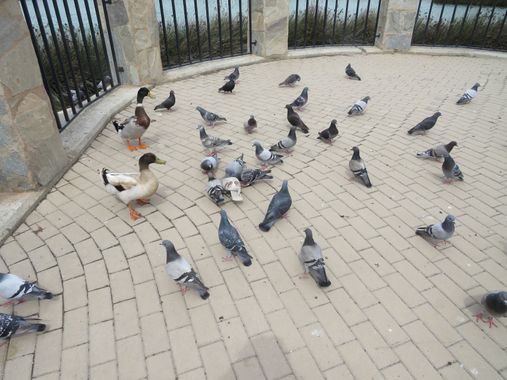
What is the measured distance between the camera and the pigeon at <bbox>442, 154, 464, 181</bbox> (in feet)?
17.9

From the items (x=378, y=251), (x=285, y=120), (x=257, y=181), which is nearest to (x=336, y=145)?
(x=285, y=120)

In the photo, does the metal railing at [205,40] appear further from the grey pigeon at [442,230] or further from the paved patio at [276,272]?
the grey pigeon at [442,230]

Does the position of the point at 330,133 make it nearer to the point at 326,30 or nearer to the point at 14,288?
the point at 14,288

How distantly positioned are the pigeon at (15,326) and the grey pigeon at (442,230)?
423 centimetres

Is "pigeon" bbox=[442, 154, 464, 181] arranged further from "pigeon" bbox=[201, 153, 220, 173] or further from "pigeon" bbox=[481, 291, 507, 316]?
"pigeon" bbox=[201, 153, 220, 173]

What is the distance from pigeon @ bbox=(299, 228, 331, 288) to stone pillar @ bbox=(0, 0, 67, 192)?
12.2 ft

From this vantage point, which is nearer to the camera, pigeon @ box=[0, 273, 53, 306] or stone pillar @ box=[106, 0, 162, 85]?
pigeon @ box=[0, 273, 53, 306]

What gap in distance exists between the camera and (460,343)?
3332 millimetres

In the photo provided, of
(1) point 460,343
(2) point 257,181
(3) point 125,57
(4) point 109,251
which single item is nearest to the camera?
(1) point 460,343

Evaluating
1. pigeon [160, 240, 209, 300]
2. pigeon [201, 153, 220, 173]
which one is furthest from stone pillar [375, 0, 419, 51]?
pigeon [160, 240, 209, 300]

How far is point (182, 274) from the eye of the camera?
11.7 ft

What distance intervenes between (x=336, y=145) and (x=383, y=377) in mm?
4354

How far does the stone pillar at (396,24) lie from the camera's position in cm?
1165

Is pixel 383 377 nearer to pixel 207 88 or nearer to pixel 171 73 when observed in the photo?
pixel 207 88
